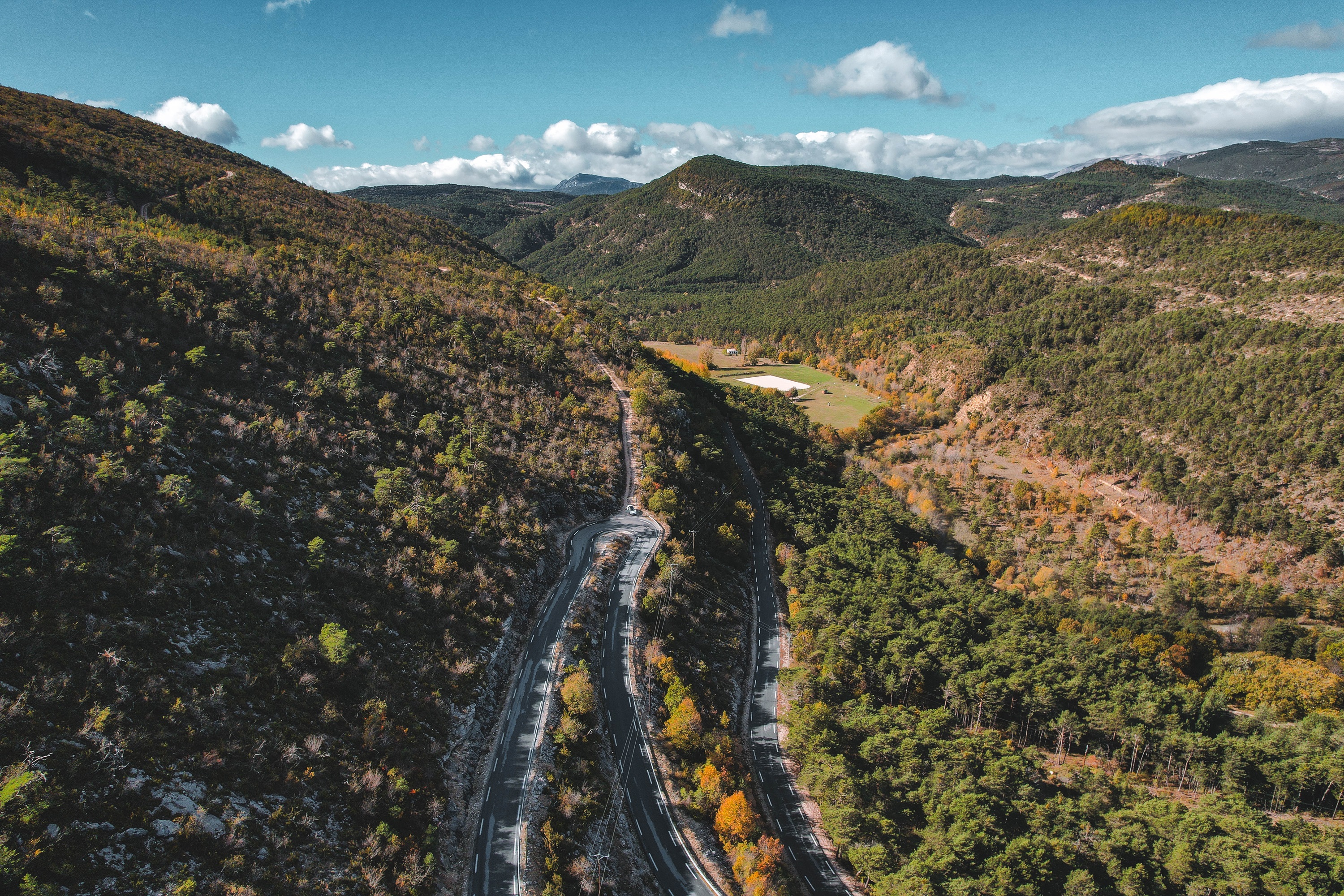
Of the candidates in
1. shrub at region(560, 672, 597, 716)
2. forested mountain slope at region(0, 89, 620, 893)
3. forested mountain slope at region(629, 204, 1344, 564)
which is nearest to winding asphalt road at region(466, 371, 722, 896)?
shrub at region(560, 672, 597, 716)

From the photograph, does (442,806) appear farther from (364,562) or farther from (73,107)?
(73,107)

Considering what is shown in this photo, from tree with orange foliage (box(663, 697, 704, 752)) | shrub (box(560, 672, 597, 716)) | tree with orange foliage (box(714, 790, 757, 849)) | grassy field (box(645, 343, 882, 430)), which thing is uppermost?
grassy field (box(645, 343, 882, 430))

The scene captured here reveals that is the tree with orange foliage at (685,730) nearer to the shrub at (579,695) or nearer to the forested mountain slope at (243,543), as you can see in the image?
the shrub at (579,695)

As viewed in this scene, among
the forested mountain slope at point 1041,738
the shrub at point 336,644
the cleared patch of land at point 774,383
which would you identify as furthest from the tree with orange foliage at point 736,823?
the cleared patch of land at point 774,383

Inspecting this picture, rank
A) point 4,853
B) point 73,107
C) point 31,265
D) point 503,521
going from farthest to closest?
point 73,107 → point 503,521 → point 31,265 → point 4,853

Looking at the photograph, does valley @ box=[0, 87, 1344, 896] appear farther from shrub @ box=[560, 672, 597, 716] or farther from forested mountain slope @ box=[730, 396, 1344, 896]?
forested mountain slope @ box=[730, 396, 1344, 896]

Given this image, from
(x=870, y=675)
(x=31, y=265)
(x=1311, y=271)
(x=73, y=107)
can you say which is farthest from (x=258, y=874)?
(x=1311, y=271)
